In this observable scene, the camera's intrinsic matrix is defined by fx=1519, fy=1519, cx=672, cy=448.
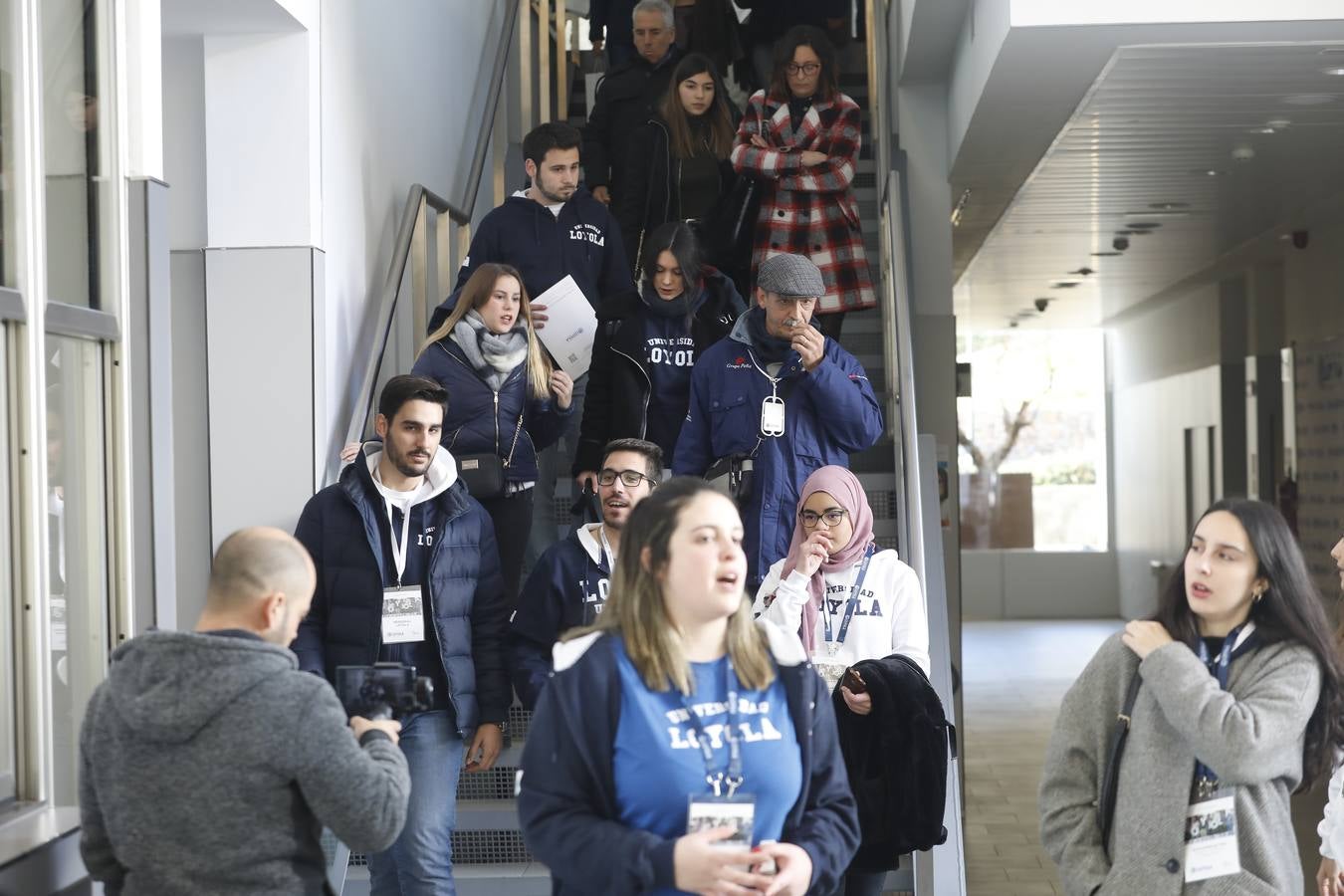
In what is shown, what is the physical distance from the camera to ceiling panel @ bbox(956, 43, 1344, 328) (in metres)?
5.87

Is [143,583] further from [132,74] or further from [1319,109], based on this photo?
[1319,109]

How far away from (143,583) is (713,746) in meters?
1.55

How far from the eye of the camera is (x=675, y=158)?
5.96m

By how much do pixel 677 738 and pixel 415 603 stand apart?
4.95 feet

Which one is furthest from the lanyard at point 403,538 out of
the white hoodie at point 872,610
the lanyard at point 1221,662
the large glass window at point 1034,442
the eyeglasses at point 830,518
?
the large glass window at point 1034,442

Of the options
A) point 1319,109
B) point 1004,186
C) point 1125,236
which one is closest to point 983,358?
point 1125,236

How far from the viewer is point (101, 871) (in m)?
2.42

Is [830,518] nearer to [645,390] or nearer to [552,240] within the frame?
[645,390]

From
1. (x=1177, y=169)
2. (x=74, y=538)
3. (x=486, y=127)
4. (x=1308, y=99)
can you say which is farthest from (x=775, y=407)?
(x=1177, y=169)

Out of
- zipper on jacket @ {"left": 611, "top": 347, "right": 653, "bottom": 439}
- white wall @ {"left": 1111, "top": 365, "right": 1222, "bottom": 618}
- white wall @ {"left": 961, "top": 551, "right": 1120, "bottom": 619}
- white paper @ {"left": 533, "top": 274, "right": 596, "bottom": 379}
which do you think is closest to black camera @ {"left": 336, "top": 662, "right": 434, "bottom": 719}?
zipper on jacket @ {"left": 611, "top": 347, "right": 653, "bottom": 439}

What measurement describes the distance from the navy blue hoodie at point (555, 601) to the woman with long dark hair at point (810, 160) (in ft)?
7.25

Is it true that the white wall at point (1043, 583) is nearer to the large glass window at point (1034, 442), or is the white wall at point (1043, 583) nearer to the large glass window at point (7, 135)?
the large glass window at point (1034, 442)

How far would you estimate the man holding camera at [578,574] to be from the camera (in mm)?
3795

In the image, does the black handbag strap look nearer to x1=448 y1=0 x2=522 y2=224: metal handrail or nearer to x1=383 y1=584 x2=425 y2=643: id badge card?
x1=383 y1=584 x2=425 y2=643: id badge card
